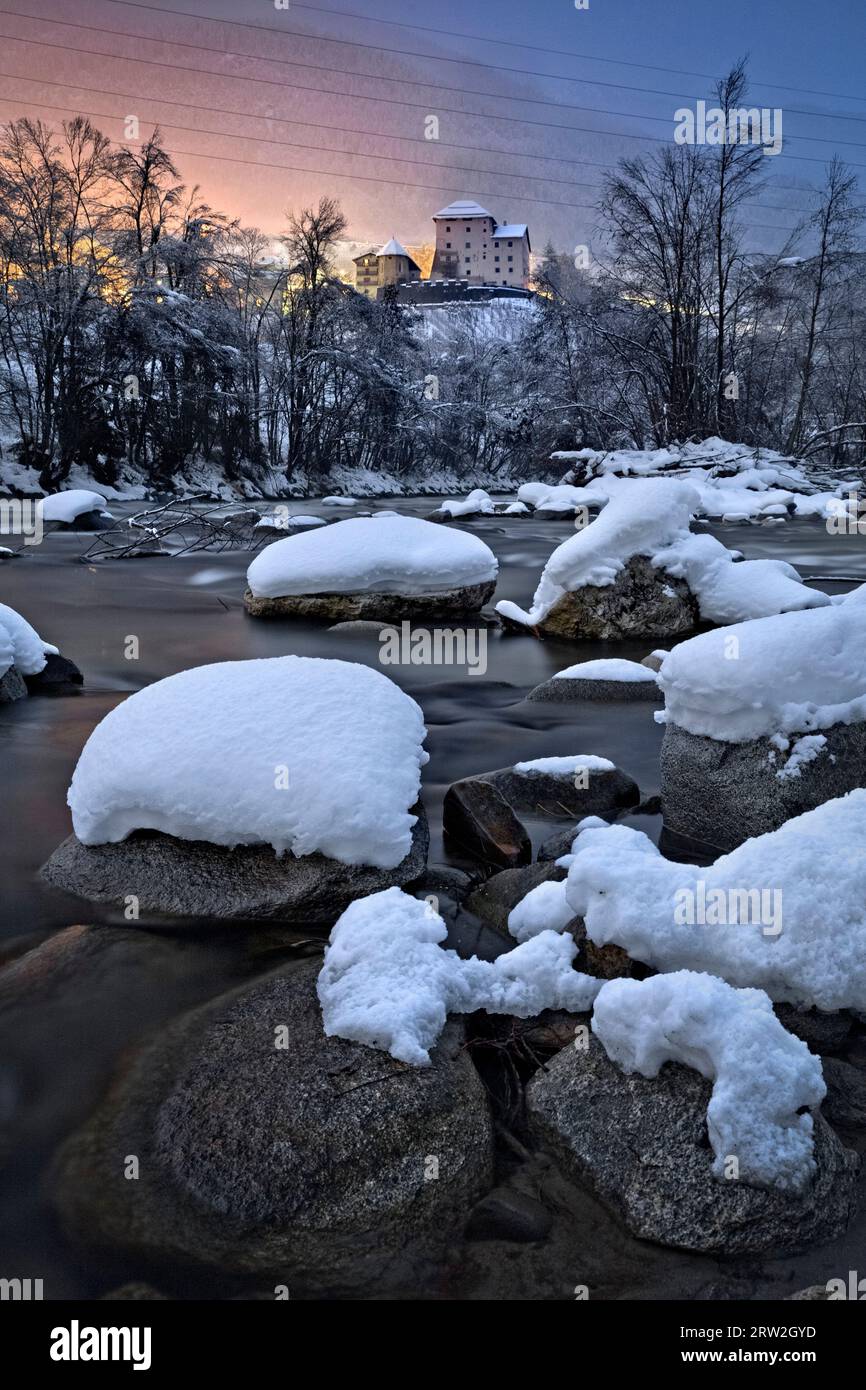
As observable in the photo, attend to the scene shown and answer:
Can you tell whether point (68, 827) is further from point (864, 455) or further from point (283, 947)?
point (864, 455)

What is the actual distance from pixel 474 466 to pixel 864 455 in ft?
45.2

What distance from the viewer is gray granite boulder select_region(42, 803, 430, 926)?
3516 mm

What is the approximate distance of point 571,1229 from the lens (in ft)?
7.18

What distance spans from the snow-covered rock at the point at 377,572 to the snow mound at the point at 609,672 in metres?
2.88

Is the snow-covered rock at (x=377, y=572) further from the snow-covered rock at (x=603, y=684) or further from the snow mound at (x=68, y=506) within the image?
the snow mound at (x=68, y=506)

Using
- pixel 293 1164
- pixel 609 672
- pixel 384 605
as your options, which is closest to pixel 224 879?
pixel 293 1164

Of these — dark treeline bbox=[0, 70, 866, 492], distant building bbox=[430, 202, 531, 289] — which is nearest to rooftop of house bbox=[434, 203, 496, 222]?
distant building bbox=[430, 202, 531, 289]

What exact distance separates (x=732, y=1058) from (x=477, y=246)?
94.1 m

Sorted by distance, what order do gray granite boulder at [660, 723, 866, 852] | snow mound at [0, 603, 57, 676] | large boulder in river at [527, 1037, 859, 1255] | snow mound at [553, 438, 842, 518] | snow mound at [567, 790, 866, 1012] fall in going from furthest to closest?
snow mound at [553, 438, 842, 518] < snow mound at [0, 603, 57, 676] < gray granite boulder at [660, 723, 866, 852] < snow mound at [567, 790, 866, 1012] < large boulder in river at [527, 1037, 859, 1255]

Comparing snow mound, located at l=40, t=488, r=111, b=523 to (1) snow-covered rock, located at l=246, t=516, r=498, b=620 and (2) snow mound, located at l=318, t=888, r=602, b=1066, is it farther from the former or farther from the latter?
(2) snow mound, located at l=318, t=888, r=602, b=1066

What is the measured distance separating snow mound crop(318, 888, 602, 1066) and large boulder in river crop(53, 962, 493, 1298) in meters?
0.06

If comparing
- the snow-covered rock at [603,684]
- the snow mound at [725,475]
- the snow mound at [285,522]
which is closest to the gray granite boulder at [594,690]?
the snow-covered rock at [603,684]

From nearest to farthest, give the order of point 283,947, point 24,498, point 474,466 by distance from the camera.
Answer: point 283,947, point 24,498, point 474,466
